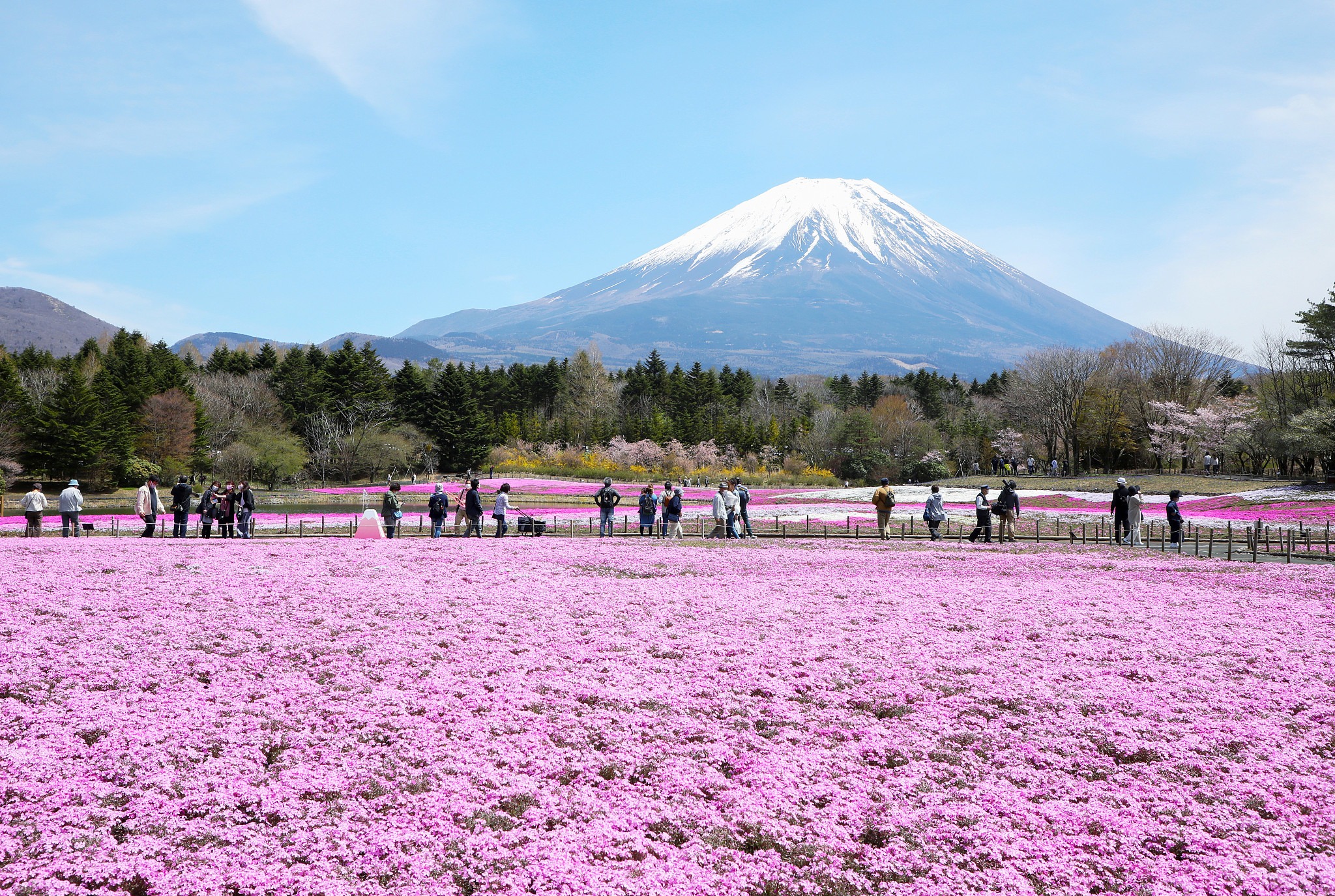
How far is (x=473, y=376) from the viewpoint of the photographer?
101m

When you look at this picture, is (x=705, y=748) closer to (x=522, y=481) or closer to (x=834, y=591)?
(x=834, y=591)

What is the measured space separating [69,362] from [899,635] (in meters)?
84.3

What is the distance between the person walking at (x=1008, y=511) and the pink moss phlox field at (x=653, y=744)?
36.9 feet

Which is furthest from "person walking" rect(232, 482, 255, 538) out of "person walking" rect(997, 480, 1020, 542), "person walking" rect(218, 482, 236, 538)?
"person walking" rect(997, 480, 1020, 542)

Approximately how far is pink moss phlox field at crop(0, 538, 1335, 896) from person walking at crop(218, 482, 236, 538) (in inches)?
471

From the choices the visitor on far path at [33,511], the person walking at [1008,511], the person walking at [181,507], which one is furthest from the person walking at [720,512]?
the visitor on far path at [33,511]

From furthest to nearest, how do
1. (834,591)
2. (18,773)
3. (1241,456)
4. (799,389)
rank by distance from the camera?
(799,389) → (1241,456) → (834,591) → (18,773)

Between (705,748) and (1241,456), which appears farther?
(1241,456)

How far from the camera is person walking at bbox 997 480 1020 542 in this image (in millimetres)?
25781

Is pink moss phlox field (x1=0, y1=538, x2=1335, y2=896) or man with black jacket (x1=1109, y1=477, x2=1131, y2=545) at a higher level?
man with black jacket (x1=1109, y1=477, x2=1131, y2=545)

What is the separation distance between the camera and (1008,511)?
1021 inches

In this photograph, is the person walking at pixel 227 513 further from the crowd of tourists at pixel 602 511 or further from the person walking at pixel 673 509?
the person walking at pixel 673 509

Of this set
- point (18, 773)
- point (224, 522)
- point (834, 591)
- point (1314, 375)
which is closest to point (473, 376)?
point (224, 522)

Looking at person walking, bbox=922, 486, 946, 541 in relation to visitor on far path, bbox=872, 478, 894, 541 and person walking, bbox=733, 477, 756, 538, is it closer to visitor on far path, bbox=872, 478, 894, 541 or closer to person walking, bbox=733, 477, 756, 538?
visitor on far path, bbox=872, 478, 894, 541
